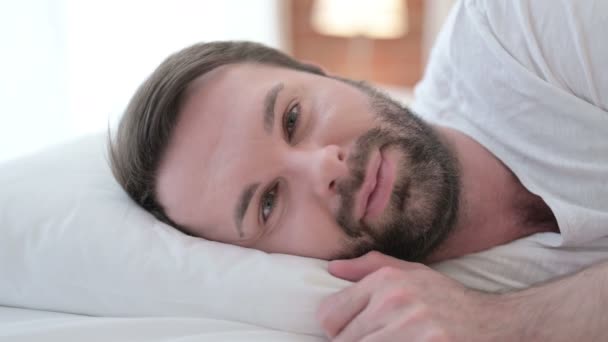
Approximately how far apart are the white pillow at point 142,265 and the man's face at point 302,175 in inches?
2.5

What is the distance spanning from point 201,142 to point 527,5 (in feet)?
2.21

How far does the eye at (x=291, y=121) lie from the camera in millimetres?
1144

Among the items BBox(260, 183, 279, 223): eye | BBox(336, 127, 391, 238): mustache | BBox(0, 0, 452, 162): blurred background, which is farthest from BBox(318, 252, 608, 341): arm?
BBox(0, 0, 452, 162): blurred background

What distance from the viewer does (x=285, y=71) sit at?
1260 mm

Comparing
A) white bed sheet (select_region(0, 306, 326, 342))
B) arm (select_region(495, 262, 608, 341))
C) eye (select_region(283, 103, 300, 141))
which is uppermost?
eye (select_region(283, 103, 300, 141))

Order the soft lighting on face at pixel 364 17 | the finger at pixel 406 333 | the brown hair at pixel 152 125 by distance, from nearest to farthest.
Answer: the finger at pixel 406 333
the brown hair at pixel 152 125
the soft lighting on face at pixel 364 17

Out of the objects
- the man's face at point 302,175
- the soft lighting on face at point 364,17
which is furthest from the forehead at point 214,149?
the soft lighting on face at point 364,17

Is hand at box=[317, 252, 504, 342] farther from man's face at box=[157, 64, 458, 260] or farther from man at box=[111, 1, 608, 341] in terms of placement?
man's face at box=[157, 64, 458, 260]

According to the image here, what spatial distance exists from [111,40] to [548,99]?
160 centimetres

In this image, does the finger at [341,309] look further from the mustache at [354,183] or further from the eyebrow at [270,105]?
the eyebrow at [270,105]

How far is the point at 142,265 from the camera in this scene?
3.34 feet

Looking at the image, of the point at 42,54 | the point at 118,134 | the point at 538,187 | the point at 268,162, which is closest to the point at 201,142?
the point at 268,162

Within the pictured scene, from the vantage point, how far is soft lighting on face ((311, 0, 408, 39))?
312 centimetres

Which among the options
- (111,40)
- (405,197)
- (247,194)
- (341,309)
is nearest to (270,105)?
(247,194)
